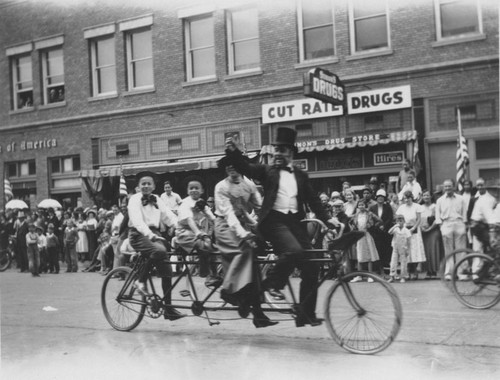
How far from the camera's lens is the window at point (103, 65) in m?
22.6

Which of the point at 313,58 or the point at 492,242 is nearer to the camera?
the point at 492,242

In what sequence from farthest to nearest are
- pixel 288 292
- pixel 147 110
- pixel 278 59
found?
pixel 147 110 < pixel 278 59 < pixel 288 292

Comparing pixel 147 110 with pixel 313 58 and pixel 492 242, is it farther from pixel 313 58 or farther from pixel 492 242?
pixel 492 242

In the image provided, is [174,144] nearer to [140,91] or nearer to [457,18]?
[140,91]

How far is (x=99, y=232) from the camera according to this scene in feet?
58.1

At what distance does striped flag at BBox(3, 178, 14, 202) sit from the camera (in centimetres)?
2381

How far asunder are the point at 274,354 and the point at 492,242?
376 cm

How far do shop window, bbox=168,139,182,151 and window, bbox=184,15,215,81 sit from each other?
2033 millimetres

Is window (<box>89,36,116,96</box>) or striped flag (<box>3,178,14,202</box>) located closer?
window (<box>89,36,116,96</box>)

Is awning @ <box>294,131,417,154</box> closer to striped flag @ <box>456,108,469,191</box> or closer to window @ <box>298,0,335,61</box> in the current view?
striped flag @ <box>456,108,469,191</box>

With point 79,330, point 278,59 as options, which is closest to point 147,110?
point 278,59

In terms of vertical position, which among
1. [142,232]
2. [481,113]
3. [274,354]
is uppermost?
[481,113]

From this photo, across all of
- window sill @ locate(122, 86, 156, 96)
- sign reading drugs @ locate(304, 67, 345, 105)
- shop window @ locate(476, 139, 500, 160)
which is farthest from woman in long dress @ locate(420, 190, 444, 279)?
window sill @ locate(122, 86, 156, 96)

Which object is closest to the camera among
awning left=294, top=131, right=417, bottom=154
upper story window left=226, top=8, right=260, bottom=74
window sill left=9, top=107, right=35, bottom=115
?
awning left=294, top=131, right=417, bottom=154
